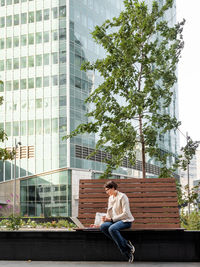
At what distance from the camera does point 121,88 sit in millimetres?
10180

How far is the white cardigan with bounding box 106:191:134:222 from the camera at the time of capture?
766cm

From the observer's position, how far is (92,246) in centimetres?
802

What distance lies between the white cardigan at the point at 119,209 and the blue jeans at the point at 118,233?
93 millimetres

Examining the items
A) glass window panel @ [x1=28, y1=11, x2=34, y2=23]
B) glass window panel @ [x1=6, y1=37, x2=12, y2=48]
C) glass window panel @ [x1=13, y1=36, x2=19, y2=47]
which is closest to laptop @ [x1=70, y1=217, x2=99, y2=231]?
glass window panel @ [x1=13, y1=36, x2=19, y2=47]

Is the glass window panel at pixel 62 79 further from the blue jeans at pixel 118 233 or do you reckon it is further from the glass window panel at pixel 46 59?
the blue jeans at pixel 118 233

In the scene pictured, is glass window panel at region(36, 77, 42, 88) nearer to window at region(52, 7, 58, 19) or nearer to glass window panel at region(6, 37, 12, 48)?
glass window panel at region(6, 37, 12, 48)

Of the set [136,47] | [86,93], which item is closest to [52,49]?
[86,93]

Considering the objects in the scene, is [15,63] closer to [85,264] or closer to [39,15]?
[39,15]

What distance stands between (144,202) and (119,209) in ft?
2.40

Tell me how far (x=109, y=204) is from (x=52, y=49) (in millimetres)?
46252

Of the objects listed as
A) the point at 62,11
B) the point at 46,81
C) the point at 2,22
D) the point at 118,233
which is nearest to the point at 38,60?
the point at 46,81

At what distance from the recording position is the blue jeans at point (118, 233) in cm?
746

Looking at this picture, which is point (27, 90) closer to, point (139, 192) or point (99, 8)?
point (99, 8)

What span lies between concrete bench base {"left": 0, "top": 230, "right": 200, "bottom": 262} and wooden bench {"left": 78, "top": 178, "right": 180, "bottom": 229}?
329 mm
